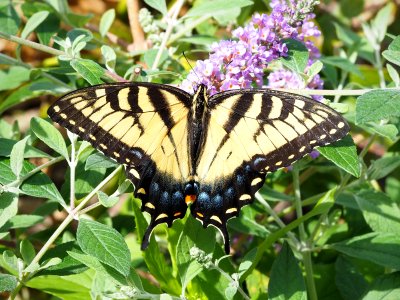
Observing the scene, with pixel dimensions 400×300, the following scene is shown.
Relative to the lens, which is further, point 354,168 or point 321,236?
point 321,236

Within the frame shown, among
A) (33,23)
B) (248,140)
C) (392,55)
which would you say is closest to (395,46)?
(392,55)

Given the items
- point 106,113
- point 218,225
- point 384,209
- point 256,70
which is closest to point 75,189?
point 106,113

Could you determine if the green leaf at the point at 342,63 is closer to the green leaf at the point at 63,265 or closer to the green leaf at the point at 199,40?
the green leaf at the point at 199,40

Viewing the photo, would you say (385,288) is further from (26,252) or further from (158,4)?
(158,4)

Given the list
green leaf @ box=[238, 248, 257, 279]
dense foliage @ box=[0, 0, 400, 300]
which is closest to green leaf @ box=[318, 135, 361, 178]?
dense foliage @ box=[0, 0, 400, 300]

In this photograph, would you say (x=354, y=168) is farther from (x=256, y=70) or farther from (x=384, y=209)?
(x=384, y=209)

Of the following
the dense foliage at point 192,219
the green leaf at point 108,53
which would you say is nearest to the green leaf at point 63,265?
the dense foliage at point 192,219
